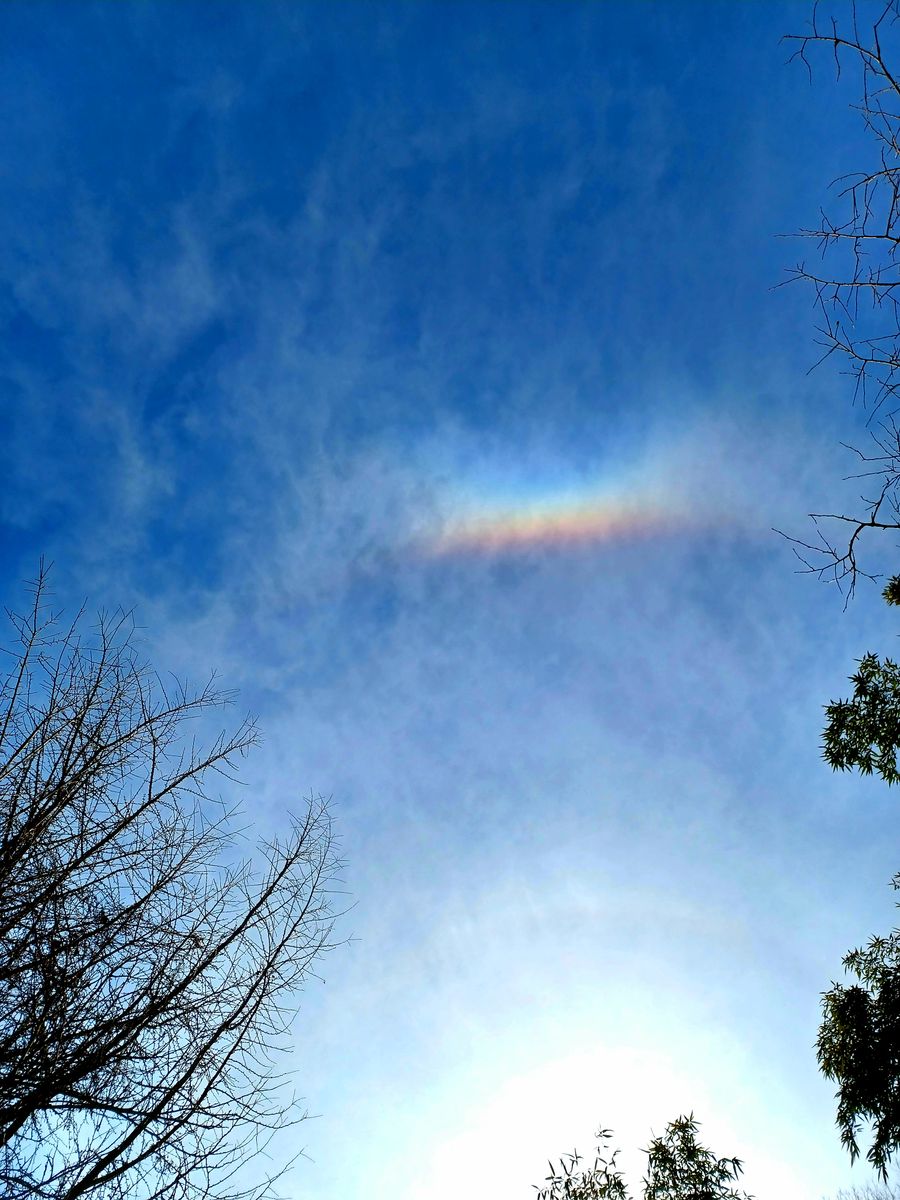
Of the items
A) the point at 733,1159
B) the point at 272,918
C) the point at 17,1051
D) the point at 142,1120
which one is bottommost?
the point at 733,1159

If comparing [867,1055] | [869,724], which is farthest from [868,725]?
[867,1055]

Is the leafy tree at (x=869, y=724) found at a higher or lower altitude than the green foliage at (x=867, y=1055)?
higher

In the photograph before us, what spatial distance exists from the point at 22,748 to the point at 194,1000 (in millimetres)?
1707

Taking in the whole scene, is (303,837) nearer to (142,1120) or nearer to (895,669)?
(142,1120)

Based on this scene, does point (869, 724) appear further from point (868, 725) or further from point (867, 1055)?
point (867, 1055)

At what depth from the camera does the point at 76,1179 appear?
3.24 meters

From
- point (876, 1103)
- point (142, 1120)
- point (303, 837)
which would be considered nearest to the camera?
point (142, 1120)

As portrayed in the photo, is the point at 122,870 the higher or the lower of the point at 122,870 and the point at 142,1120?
the higher

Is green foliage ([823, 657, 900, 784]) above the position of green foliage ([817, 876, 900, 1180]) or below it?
above

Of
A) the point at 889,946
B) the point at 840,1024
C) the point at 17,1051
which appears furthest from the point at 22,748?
the point at 889,946

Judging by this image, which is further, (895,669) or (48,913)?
(895,669)

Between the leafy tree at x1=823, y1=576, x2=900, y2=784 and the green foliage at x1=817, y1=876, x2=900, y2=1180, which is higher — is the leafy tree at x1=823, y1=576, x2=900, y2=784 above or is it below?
above

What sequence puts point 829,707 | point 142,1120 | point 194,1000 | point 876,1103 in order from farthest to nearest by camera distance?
point 829,707
point 876,1103
point 194,1000
point 142,1120

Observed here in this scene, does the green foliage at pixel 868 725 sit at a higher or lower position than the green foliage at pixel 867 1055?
higher
